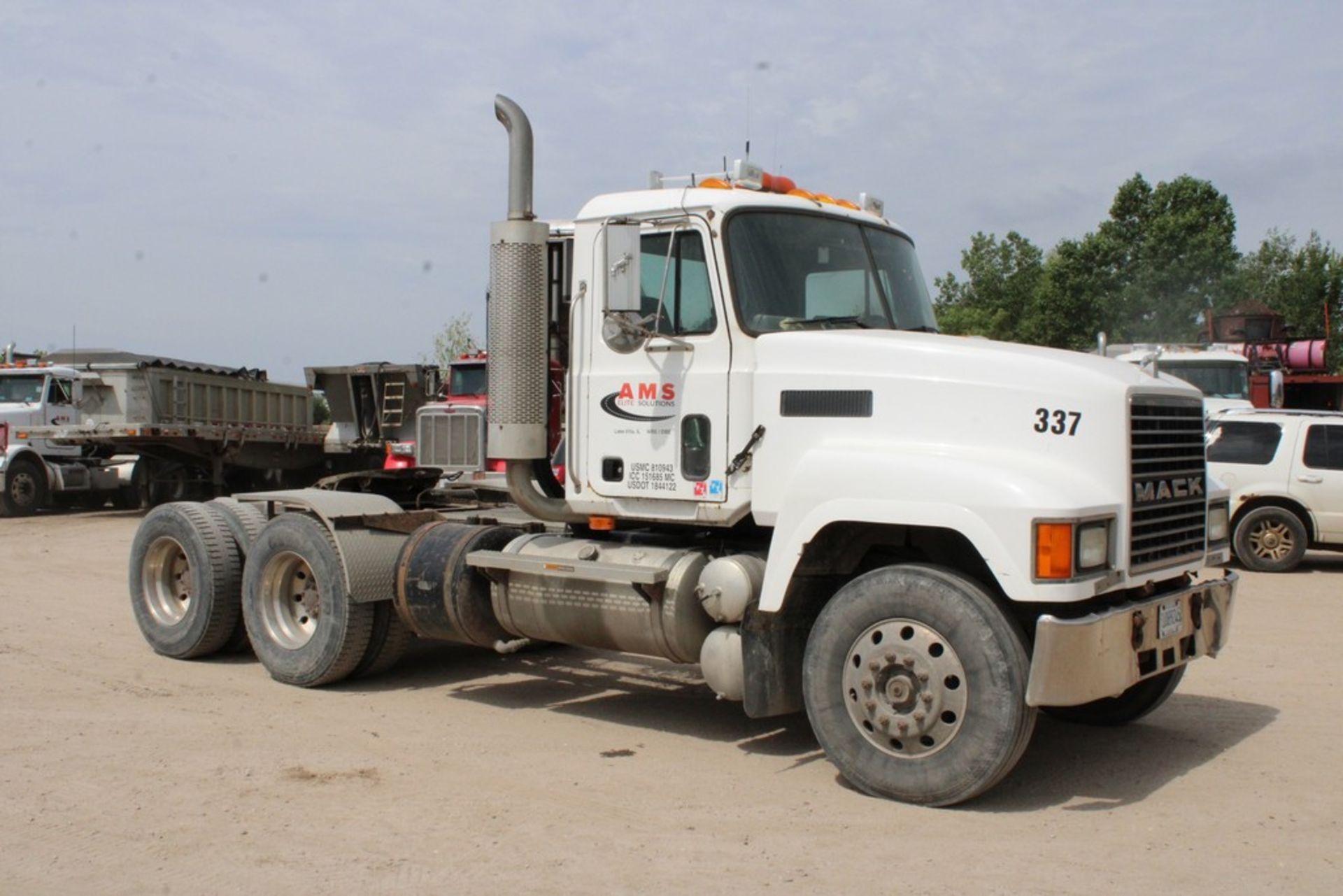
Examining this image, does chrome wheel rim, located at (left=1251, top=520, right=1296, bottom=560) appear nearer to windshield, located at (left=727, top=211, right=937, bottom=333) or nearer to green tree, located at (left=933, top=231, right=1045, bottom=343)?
windshield, located at (left=727, top=211, right=937, bottom=333)

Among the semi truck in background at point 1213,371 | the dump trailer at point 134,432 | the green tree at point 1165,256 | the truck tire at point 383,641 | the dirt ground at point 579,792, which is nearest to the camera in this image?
the dirt ground at point 579,792

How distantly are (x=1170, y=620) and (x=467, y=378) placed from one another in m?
14.1

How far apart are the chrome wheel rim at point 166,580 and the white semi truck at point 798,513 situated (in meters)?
1.19

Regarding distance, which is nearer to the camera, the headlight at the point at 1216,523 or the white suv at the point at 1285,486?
the headlight at the point at 1216,523

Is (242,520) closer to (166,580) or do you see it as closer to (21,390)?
(166,580)

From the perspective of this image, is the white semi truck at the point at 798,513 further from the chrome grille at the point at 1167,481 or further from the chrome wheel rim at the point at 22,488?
the chrome wheel rim at the point at 22,488

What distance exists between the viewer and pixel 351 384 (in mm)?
16766

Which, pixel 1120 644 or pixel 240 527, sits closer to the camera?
pixel 1120 644

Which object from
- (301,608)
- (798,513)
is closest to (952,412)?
(798,513)

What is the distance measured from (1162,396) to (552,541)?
3.42 m

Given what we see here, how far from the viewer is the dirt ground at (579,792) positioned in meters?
4.97

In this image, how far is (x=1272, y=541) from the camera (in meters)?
15.4

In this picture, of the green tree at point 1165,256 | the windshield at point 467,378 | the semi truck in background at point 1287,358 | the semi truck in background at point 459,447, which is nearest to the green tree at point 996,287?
the green tree at point 1165,256

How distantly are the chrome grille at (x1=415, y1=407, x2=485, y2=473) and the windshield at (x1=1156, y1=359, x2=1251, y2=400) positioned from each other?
50.5 ft
